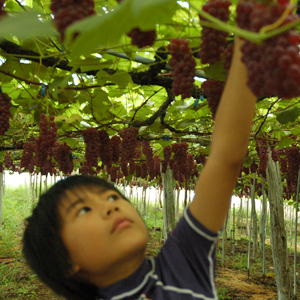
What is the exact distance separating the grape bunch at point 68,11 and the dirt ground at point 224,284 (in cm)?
480

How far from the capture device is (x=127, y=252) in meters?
0.90

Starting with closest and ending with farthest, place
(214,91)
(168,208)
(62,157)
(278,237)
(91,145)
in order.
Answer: (214,91) < (91,145) < (62,157) < (278,237) < (168,208)

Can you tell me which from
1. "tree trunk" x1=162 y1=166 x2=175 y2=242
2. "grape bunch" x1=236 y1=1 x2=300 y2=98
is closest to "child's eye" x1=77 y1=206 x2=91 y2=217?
"grape bunch" x1=236 y1=1 x2=300 y2=98

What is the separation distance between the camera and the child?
0.88 m

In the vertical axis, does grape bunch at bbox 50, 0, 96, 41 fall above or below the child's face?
above

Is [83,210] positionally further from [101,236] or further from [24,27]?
[24,27]

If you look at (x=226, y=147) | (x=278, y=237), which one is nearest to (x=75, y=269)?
(x=226, y=147)

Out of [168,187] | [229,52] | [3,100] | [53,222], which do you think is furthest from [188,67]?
[168,187]

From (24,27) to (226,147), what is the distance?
19.4 inches

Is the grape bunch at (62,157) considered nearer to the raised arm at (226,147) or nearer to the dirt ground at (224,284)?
the raised arm at (226,147)

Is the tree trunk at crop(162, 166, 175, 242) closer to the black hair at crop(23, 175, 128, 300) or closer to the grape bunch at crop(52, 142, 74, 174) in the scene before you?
the grape bunch at crop(52, 142, 74, 174)

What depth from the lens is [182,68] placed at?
2.57ft

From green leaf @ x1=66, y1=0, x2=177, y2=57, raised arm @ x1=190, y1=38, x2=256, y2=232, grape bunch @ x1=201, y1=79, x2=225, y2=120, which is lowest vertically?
raised arm @ x1=190, y1=38, x2=256, y2=232

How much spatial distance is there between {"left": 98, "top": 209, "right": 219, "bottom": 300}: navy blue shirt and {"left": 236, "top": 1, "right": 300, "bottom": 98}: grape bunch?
1.93 feet
